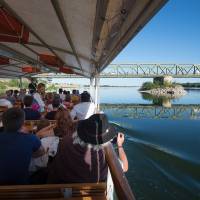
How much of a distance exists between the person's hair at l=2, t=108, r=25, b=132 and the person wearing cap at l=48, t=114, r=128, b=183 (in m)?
0.48

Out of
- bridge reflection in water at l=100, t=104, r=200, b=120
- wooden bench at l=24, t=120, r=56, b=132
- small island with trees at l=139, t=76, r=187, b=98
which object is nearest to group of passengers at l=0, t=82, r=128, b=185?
wooden bench at l=24, t=120, r=56, b=132

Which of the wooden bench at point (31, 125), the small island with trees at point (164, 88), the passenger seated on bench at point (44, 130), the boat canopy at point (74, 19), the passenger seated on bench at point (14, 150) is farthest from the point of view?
the small island with trees at point (164, 88)

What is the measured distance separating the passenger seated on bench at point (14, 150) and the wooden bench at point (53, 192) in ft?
1.48

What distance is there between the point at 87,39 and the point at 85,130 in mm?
3872

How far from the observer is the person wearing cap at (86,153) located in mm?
2602

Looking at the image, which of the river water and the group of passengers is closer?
the group of passengers

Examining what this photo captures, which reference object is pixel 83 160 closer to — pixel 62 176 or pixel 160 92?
pixel 62 176

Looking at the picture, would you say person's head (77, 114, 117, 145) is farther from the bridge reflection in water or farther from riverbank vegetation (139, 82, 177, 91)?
riverbank vegetation (139, 82, 177, 91)

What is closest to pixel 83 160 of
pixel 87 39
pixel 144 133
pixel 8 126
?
pixel 8 126

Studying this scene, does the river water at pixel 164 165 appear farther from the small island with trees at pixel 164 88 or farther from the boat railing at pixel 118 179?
the small island with trees at pixel 164 88

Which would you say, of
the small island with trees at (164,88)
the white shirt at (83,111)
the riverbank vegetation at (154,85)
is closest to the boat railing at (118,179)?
the white shirt at (83,111)

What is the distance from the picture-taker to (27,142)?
2959 mm

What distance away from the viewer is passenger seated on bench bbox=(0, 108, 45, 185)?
113 inches

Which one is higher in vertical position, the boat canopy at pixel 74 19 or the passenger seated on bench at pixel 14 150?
the boat canopy at pixel 74 19
